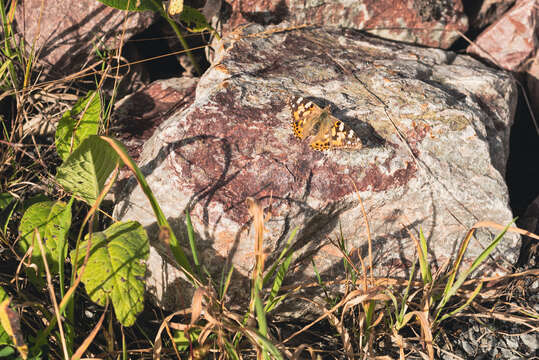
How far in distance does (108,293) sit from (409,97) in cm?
198

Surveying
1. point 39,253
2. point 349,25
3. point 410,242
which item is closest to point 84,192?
point 39,253

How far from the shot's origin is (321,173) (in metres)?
2.36

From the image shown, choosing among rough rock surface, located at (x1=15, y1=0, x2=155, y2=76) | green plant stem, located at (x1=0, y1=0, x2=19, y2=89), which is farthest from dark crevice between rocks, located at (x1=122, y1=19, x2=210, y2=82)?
green plant stem, located at (x1=0, y1=0, x2=19, y2=89)

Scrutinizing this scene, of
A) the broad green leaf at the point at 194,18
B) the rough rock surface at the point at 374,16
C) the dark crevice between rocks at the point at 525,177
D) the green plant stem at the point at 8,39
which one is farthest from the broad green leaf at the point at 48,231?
the dark crevice between rocks at the point at 525,177

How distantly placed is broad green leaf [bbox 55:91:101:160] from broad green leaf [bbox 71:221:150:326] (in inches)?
27.8

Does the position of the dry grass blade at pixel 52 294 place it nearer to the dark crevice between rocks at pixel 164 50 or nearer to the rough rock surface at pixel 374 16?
the dark crevice between rocks at pixel 164 50

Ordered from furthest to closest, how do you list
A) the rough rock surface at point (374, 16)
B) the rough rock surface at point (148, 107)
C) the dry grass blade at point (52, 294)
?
the rough rock surface at point (374, 16)
the rough rock surface at point (148, 107)
the dry grass blade at point (52, 294)

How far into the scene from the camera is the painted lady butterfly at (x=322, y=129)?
7.54ft

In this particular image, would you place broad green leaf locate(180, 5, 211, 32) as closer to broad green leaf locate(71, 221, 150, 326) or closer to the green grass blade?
the green grass blade

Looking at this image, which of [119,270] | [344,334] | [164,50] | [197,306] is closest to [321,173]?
[344,334]

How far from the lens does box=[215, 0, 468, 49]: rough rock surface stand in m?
3.46

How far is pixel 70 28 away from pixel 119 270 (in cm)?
206

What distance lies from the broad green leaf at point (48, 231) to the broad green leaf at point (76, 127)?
0.40 metres

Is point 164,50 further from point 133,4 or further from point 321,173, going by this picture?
point 321,173
